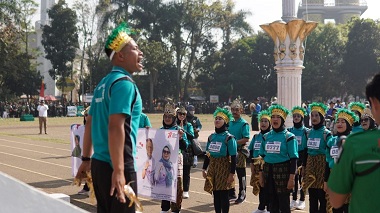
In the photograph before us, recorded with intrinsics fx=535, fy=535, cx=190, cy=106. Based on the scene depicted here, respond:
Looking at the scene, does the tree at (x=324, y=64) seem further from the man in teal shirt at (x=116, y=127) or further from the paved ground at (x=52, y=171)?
the man in teal shirt at (x=116, y=127)

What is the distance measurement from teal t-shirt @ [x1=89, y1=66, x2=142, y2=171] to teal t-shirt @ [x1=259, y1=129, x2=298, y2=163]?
419cm

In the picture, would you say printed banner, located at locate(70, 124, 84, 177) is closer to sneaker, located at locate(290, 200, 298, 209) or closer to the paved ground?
the paved ground

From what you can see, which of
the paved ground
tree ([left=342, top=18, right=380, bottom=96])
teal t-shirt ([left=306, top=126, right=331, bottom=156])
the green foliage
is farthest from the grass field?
teal t-shirt ([left=306, top=126, right=331, bottom=156])

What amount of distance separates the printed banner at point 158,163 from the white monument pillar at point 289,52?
9.94 m

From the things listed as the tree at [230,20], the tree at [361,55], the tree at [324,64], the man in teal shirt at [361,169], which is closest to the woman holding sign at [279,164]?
the man in teal shirt at [361,169]

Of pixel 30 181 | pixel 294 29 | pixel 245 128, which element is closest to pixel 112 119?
pixel 245 128

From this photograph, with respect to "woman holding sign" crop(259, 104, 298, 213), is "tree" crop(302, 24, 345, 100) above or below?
above

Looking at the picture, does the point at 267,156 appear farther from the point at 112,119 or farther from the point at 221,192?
the point at 112,119

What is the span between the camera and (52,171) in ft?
45.5

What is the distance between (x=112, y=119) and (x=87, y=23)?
5300cm

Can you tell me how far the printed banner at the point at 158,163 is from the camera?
857 centimetres

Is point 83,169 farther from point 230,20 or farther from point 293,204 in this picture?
point 230,20

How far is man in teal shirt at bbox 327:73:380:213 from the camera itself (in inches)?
105

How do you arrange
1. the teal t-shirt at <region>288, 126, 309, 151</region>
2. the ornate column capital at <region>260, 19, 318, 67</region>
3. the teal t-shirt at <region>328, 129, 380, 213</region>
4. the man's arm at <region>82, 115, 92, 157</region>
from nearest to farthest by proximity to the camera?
the teal t-shirt at <region>328, 129, 380, 213</region> < the man's arm at <region>82, 115, 92, 157</region> < the teal t-shirt at <region>288, 126, 309, 151</region> < the ornate column capital at <region>260, 19, 318, 67</region>
